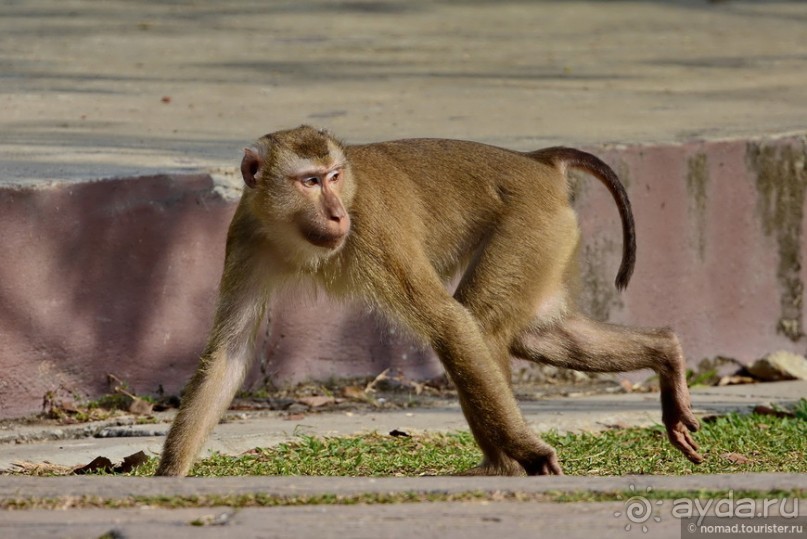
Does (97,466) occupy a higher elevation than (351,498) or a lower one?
lower

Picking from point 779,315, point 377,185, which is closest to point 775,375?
point 779,315

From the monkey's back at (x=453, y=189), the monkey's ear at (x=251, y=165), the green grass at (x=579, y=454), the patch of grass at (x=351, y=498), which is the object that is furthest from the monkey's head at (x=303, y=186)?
the patch of grass at (x=351, y=498)

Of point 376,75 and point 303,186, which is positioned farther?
point 376,75

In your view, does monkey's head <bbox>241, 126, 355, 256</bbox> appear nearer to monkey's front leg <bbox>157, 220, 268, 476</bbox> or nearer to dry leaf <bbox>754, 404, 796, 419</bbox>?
monkey's front leg <bbox>157, 220, 268, 476</bbox>

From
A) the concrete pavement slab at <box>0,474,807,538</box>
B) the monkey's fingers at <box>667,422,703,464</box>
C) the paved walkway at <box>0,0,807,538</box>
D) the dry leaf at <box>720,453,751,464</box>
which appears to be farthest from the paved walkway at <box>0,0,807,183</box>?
the concrete pavement slab at <box>0,474,807,538</box>

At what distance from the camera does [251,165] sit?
588 cm

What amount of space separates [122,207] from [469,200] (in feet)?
6.25

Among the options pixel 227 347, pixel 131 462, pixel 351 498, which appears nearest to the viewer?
pixel 351 498

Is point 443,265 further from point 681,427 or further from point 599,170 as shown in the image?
point 681,427

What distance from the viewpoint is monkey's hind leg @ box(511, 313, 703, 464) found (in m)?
6.35

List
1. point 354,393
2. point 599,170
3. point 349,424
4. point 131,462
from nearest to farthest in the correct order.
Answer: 1. point 131,462
2. point 599,170
3. point 349,424
4. point 354,393

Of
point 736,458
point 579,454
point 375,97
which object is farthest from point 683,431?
point 375,97

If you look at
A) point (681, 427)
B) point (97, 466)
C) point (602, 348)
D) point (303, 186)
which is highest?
point (303, 186)

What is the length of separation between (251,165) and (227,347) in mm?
718
